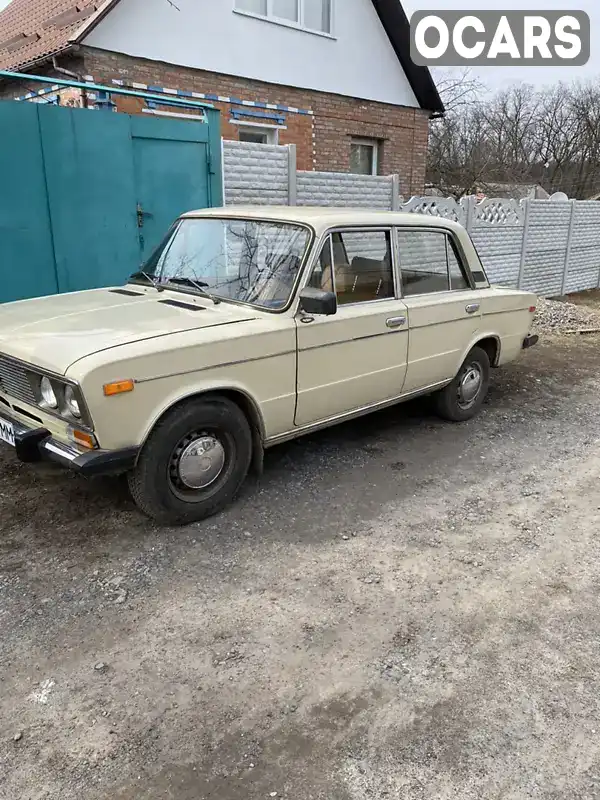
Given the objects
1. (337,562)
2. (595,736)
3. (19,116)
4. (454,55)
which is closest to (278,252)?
(337,562)

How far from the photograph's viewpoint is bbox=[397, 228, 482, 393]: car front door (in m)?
4.88

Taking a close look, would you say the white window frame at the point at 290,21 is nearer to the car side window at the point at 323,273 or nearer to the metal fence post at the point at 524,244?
the metal fence post at the point at 524,244

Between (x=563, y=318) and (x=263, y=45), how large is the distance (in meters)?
7.28

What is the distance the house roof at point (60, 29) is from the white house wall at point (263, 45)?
19cm

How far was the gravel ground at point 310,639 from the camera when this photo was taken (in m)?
2.23

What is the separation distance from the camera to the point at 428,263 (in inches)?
203

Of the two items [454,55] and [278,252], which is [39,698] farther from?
[454,55]

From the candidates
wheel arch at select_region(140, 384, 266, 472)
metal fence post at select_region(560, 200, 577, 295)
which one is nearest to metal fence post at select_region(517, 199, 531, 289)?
metal fence post at select_region(560, 200, 577, 295)

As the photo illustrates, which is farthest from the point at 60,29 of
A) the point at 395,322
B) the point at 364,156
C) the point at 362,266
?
the point at 395,322

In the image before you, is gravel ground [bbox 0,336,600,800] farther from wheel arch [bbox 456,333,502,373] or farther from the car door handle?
wheel arch [bbox 456,333,502,373]

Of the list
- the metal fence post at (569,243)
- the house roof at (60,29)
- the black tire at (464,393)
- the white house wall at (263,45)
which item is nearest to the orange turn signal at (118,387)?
the black tire at (464,393)

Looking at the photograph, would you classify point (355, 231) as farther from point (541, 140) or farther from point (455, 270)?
point (541, 140)

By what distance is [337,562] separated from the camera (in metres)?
3.50

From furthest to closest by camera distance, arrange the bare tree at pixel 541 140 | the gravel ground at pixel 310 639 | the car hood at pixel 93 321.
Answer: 1. the bare tree at pixel 541 140
2. the car hood at pixel 93 321
3. the gravel ground at pixel 310 639
